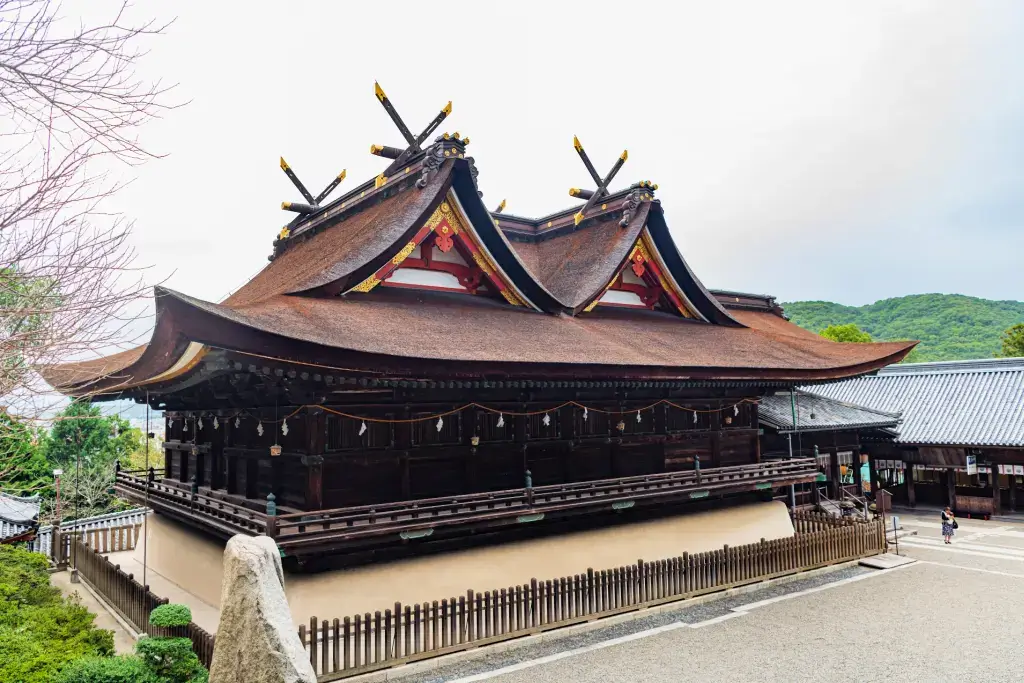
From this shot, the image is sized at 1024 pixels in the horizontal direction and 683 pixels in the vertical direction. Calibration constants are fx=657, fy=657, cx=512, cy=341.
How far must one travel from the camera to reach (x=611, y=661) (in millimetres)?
10289

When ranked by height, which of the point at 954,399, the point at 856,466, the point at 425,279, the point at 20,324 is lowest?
the point at 856,466

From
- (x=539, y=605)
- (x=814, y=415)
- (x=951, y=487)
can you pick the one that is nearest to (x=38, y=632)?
(x=539, y=605)

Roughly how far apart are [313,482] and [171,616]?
2666 mm

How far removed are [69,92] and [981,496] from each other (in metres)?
29.7

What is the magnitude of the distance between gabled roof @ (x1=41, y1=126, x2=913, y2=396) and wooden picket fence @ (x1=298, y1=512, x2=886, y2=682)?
374 centimetres

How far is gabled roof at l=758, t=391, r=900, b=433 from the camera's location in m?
20.6

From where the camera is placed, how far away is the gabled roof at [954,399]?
78.8 feet

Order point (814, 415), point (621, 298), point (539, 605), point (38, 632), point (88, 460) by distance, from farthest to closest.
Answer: point (88, 460) < point (814, 415) < point (621, 298) < point (539, 605) < point (38, 632)

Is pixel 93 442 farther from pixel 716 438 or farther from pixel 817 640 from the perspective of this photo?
pixel 817 640

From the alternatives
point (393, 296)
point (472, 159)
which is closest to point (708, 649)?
point (393, 296)

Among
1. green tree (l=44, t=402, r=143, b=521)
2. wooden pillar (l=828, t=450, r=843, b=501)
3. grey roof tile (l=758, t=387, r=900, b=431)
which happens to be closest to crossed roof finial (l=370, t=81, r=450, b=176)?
grey roof tile (l=758, t=387, r=900, b=431)

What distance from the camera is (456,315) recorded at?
1332 centimetres

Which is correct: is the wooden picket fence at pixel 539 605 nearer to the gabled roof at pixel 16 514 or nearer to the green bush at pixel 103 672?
the green bush at pixel 103 672

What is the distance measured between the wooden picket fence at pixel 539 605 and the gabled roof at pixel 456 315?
147 inches
